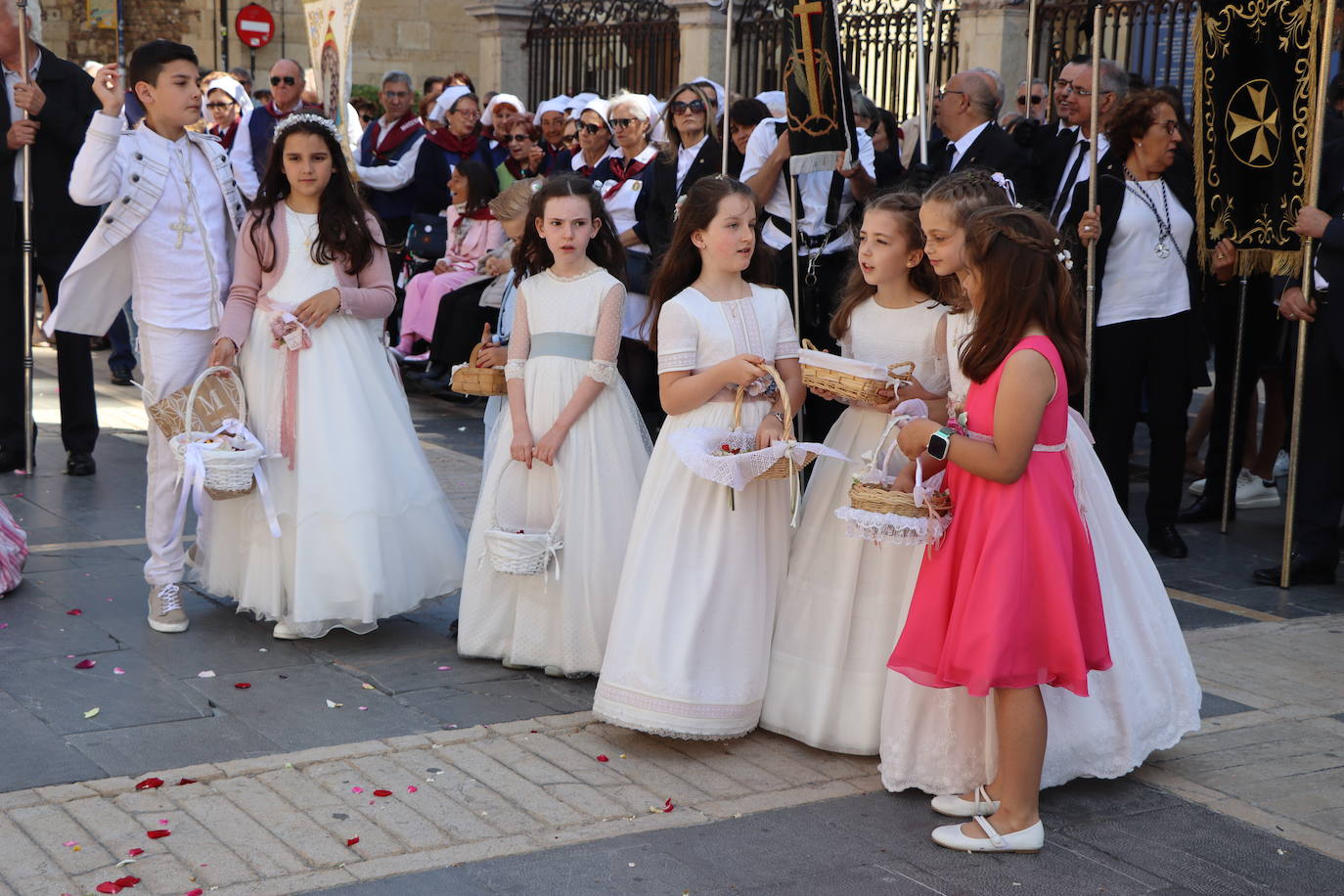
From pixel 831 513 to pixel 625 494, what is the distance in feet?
2.90

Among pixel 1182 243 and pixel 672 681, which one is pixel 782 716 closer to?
pixel 672 681

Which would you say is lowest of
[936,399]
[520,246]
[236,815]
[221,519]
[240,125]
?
[236,815]

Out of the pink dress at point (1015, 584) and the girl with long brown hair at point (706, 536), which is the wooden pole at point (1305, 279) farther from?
the pink dress at point (1015, 584)

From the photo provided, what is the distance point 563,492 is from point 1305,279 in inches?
139

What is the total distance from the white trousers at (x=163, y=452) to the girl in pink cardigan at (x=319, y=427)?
0.54ft

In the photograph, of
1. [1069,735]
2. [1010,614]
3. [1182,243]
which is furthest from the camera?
[1182,243]

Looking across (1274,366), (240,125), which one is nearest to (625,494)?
(1274,366)

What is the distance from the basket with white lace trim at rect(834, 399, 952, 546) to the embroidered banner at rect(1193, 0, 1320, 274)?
3.64 metres

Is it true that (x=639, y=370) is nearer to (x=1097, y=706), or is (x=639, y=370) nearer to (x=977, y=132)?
(x=977, y=132)

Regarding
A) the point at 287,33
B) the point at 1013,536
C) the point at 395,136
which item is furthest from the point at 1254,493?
the point at 287,33

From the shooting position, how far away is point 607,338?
207 inches

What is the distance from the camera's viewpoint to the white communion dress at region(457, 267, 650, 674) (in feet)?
A: 17.1

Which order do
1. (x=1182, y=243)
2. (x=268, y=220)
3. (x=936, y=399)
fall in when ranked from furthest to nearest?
(x=1182, y=243), (x=268, y=220), (x=936, y=399)

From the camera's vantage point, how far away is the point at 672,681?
4527 millimetres
